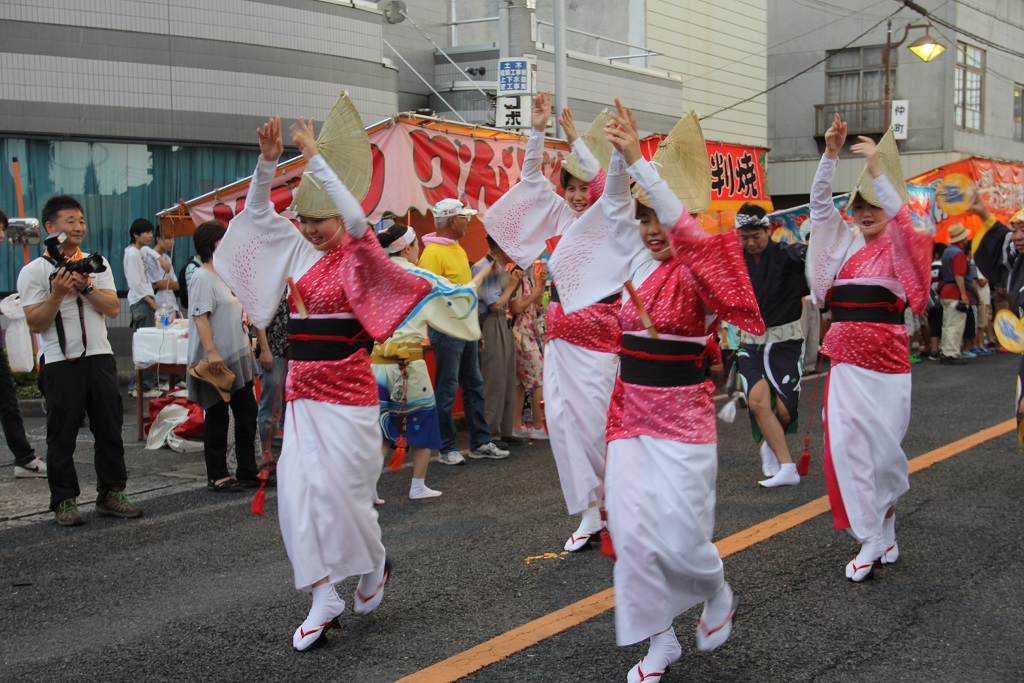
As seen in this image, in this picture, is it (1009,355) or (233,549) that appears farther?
(1009,355)

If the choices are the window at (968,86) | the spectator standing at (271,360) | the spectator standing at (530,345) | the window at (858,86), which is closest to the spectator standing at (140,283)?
the spectator standing at (271,360)

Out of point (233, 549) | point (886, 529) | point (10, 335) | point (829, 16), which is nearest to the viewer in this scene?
point (886, 529)

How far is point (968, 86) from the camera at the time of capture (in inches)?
1115

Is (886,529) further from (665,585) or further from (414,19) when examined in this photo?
(414,19)

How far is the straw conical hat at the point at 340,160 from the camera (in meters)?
4.47

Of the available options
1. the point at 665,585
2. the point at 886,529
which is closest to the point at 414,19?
the point at 886,529

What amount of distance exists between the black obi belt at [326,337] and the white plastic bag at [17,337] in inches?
135

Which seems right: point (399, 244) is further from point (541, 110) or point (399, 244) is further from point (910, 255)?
point (910, 255)

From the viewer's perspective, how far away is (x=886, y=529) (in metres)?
5.30

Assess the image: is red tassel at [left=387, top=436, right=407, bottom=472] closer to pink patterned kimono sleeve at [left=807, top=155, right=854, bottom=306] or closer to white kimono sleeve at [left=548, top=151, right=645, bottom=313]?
white kimono sleeve at [left=548, top=151, right=645, bottom=313]

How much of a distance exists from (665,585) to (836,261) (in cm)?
251

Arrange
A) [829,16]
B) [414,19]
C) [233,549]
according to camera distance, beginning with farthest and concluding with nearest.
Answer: [829,16] → [414,19] → [233,549]

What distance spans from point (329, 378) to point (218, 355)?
3.14m

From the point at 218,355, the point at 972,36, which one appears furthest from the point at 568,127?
the point at 972,36
